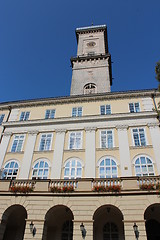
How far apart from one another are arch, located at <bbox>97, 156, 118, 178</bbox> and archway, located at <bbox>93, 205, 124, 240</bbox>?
3.58 m

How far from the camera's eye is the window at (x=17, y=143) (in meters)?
24.6

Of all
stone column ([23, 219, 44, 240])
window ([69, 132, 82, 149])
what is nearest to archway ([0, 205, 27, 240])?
stone column ([23, 219, 44, 240])

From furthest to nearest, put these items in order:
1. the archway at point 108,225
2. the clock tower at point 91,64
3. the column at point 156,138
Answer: the clock tower at point 91,64 < the column at point 156,138 < the archway at point 108,225

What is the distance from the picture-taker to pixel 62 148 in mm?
23344

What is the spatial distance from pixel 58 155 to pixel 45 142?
2.80m

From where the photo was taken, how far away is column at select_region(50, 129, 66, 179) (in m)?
21.6

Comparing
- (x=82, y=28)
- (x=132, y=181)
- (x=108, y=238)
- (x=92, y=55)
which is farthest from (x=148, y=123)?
(x=82, y=28)

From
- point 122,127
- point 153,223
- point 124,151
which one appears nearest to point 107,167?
point 124,151

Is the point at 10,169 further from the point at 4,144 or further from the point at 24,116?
the point at 24,116

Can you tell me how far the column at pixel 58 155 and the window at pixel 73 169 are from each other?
78cm

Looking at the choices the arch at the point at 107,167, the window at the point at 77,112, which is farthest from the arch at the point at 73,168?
the window at the point at 77,112

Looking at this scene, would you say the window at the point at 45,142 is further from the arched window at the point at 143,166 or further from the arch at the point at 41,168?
the arched window at the point at 143,166

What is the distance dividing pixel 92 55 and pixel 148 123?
889 inches

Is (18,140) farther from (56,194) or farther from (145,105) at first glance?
(145,105)
